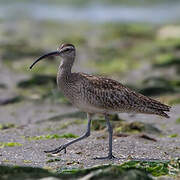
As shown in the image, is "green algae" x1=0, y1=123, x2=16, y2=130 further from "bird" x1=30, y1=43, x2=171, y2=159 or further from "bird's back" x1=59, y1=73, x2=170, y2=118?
"bird's back" x1=59, y1=73, x2=170, y2=118

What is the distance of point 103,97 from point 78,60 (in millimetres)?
11952

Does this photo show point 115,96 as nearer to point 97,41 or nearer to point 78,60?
point 78,60

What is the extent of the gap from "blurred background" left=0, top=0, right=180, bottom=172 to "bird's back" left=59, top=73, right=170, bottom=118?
0.71m

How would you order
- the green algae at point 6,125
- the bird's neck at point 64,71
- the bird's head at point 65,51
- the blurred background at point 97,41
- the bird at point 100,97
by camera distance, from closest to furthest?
the bird at point 100,97 → the bird's neck at point 64,71 → the bird's head at point 65,51 → the green algae at point 6,125 → the blurred background at point 97,41

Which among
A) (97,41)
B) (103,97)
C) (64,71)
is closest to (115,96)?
(103,97)

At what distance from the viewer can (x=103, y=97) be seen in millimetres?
9180

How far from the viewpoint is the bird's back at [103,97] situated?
9.12 meters

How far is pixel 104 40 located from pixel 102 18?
315 inches

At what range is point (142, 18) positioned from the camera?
32.7 metres

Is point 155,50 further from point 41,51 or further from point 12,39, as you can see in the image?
point 12,39

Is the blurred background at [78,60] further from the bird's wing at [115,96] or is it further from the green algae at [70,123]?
the bird's wing at [115,96]

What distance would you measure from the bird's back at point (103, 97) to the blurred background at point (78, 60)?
71 centimetres

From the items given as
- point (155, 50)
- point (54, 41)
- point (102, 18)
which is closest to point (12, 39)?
point (54, 41)

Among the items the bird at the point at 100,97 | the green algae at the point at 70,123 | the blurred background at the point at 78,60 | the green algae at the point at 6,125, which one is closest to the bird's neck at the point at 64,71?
the bird at the point at 100,97
